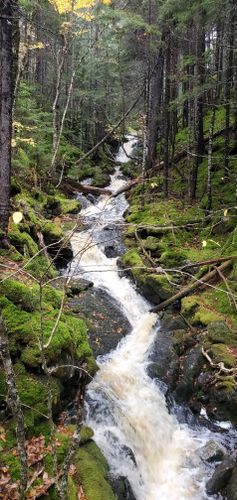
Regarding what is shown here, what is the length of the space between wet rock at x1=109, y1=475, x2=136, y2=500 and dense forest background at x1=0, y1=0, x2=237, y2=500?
31cm

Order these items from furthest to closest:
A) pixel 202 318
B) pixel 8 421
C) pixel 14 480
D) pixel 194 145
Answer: pixel 194 145
pixel 202 318
pixel 8 421
pixel 14 480

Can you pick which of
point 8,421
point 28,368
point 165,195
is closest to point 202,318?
point 28,368

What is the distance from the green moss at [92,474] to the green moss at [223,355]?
3.67m

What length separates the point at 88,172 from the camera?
25031 mm

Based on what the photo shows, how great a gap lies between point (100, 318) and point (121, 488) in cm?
534

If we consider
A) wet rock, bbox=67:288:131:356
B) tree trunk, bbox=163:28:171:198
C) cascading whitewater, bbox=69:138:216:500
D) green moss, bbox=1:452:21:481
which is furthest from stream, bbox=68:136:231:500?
tree trunk, bbox=163:28:171:198

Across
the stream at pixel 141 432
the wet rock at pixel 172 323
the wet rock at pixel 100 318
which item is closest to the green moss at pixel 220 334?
the wet rock at pixel 172 323

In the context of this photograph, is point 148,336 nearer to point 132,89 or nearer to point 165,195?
point 165,195

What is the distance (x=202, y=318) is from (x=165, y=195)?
885cm

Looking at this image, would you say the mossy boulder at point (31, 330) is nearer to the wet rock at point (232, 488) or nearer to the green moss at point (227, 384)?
the green moss at point (227, 384)

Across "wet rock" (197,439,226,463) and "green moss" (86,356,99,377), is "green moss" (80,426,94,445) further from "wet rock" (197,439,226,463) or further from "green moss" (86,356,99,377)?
"wet rock" (197,439,226,463)

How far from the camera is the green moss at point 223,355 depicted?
8.66 meters

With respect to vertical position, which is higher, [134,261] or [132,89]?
[132,89]

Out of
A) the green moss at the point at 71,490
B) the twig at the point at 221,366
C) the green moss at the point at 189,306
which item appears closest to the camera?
the green moss at the point at 71,490
